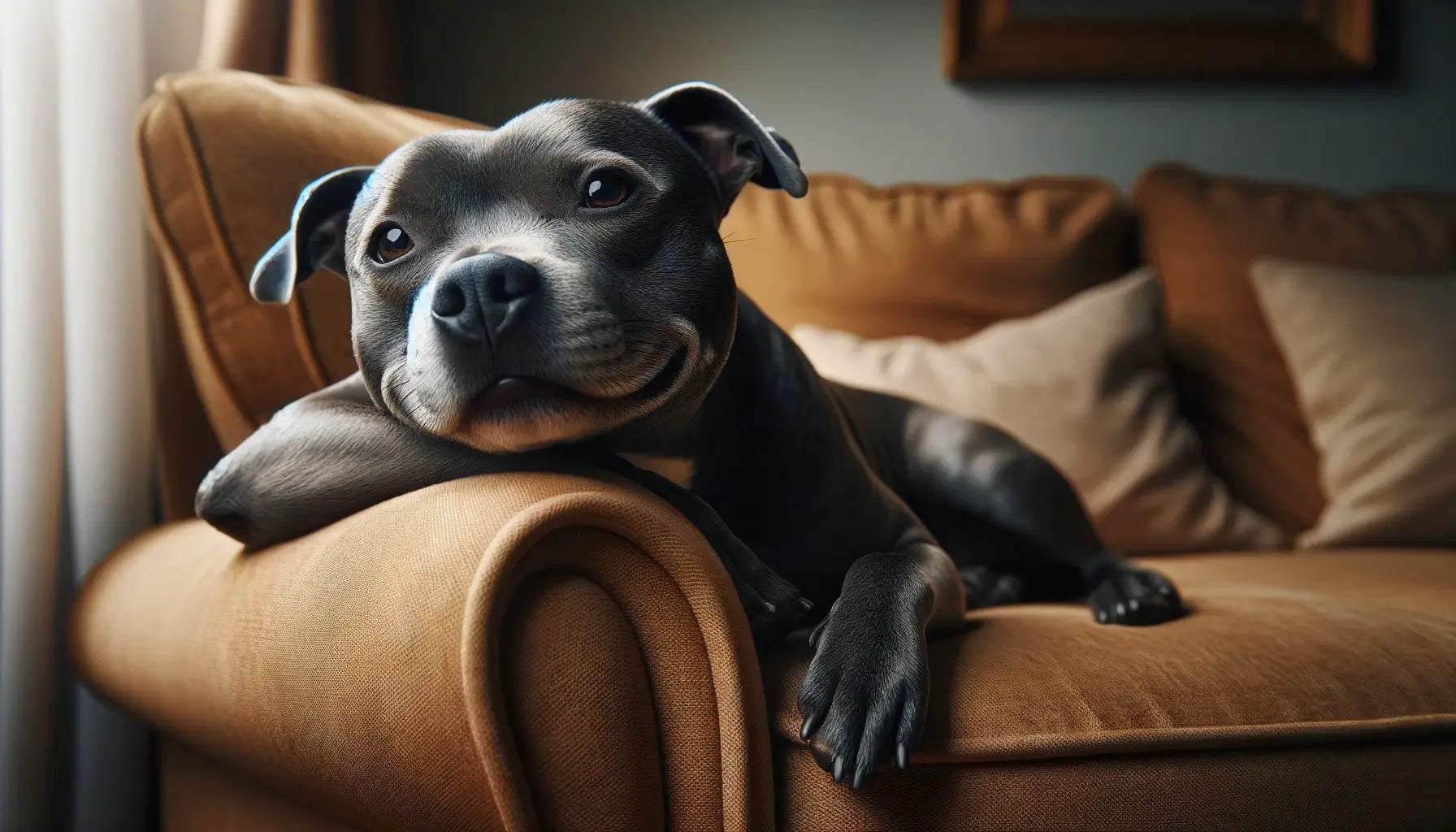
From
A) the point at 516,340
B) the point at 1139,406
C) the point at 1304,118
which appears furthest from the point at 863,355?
the point at 1304,118

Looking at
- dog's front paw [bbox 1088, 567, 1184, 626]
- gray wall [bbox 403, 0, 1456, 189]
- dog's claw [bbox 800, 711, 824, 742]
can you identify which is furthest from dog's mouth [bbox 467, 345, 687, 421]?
gray wall [bbox 403, 0, 1456, 189]

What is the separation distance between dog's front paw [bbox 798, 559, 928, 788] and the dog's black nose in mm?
311

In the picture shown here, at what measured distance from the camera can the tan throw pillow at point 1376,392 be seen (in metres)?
1.62

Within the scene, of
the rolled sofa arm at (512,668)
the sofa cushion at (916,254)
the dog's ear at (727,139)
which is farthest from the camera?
the sofa cushion at (916,254)

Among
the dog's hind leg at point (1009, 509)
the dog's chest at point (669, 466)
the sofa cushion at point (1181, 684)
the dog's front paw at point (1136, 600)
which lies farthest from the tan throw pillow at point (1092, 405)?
the dog's chest at point (669, 466)

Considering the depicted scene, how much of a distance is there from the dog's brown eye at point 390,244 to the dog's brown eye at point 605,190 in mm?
132

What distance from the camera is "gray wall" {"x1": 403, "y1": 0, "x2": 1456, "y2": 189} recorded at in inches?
88.0

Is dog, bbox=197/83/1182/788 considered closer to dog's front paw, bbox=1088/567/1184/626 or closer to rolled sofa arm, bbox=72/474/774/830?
rolled sofa arm, bbox=72/474/774/830

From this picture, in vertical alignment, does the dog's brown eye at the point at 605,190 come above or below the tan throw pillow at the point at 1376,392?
above

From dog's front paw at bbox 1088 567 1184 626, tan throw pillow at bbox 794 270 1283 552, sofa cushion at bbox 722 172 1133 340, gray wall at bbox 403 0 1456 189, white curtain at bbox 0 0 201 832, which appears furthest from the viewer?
gray wall at bbox 403 0 1456 189

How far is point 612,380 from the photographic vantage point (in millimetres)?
741

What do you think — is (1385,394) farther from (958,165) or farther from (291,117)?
(291,117)

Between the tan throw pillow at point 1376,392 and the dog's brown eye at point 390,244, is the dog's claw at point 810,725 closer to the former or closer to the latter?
the dog's brown eye at point 390,244

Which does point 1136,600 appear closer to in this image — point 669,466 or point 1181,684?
point 1181,684
